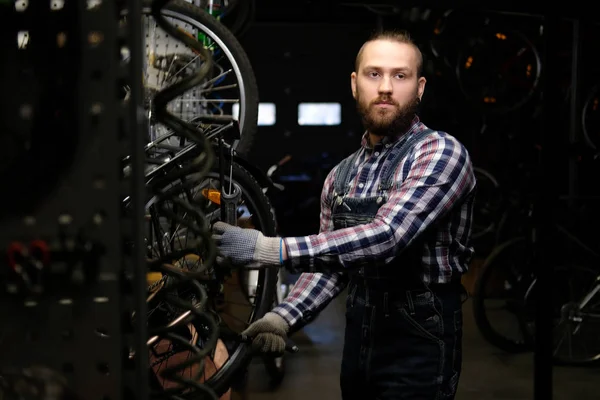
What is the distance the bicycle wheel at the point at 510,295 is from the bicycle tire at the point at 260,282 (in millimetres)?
2487

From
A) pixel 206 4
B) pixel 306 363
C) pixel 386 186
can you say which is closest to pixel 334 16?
pixel 206 4

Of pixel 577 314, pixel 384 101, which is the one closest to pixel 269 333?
pixel 384 101

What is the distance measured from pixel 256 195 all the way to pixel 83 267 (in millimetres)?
1580

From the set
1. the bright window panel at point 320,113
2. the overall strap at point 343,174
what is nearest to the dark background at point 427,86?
the bright window panel at point 320,113

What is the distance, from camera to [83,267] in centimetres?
81

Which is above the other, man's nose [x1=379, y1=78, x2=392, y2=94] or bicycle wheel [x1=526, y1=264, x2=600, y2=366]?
man's nose [x1=379, y1=78, x2=392, y2=94]

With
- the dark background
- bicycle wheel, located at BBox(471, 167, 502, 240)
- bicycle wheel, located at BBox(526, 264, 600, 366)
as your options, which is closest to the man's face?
the dark background

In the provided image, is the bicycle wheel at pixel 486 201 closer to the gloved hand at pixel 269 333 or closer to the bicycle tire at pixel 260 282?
the bicycle tire at pixel 260 282

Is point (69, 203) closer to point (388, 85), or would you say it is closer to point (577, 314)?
point (388, 85)

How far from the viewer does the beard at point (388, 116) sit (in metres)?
1.83

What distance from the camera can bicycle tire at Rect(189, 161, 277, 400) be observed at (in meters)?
2.30

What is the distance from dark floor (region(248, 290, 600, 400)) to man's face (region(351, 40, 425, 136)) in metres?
2.42

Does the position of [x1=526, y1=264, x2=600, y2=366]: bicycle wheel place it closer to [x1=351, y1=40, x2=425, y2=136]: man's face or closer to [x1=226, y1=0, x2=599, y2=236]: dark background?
[x1=226, y1=0, x2=599, y2=236]: dark background

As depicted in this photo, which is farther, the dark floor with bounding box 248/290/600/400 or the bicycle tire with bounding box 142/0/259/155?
the dark floor with bounding box 248/290/600/400
